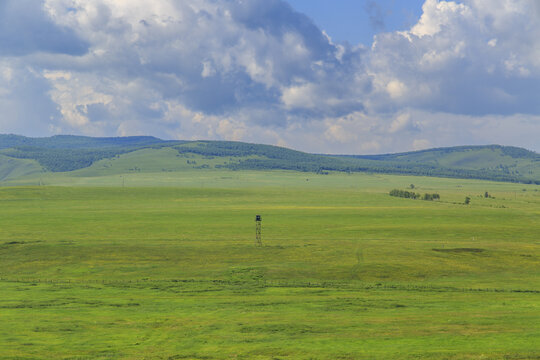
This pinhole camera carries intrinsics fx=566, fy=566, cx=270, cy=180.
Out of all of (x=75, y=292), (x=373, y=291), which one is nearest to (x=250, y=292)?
(x=373, y=291)

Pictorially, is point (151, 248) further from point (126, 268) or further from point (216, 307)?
point (216, 307)

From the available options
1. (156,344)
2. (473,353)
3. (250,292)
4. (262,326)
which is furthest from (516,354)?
(250,292)

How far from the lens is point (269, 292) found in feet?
284

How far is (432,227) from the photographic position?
565 ft

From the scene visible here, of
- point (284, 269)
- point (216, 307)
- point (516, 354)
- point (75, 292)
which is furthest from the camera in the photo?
point (284, 269)

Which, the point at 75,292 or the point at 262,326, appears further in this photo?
the point at 75,292

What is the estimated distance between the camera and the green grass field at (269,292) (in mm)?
55031

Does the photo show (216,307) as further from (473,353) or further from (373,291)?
(473,353)

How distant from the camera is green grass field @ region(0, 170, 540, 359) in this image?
5503 cm

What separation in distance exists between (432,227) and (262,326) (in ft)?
395

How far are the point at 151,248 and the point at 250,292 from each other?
1785 inches

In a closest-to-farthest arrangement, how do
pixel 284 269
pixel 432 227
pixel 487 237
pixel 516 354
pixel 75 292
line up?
pixel 516 354, pixel 75 292, pixel 284 269, pixel 487 237, pixel 432 227

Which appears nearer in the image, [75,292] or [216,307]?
[216,307]

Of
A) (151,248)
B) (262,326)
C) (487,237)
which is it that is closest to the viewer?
(262,326)
